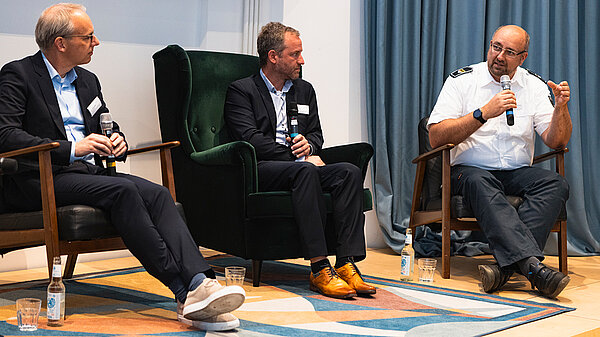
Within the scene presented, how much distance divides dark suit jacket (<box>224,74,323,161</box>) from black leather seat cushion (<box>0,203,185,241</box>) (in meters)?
0.95

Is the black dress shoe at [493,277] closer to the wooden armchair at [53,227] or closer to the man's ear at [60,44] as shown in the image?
the wooden armchair at [53,227]

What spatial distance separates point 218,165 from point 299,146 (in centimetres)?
37

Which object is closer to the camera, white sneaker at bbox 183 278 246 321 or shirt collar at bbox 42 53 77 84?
white sneaker at bbox 183 278 246 321

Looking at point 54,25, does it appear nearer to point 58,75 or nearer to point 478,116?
point 58,75

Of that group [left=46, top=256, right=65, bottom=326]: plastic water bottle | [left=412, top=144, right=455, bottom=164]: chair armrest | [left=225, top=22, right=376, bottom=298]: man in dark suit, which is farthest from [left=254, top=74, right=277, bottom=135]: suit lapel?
[left=46, top=256, right=65, bottom=326]: plastic water bottle

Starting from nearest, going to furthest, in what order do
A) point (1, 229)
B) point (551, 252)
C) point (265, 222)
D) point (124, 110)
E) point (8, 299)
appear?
point (1, 229), point (8, 299), point (265, 222), point (124, 110), point (551, 252)

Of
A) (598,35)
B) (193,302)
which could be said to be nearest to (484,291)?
(193,302)

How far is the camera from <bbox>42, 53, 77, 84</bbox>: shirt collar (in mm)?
2853

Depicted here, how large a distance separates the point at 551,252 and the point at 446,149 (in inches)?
61.2

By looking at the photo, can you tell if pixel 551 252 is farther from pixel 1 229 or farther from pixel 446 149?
pixel 1 229

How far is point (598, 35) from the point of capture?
16.1 feet

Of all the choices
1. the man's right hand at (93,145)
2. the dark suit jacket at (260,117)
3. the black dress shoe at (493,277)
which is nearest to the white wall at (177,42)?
the dark suit jacket at (260,117)

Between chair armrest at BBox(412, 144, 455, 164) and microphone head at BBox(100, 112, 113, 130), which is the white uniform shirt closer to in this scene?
chair armrest at BBox(412, 144, 455, 164)

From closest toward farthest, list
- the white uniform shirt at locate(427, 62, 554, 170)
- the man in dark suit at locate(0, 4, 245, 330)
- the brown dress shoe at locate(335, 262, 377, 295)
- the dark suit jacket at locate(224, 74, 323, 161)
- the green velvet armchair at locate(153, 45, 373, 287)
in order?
the man in dark suit at locate(0, 4, 245, 330) → the brown dress shoe at locate(335, 262, 377, 295) → the green velvet armchair at locate(153, 45, 373, 287) → the dark suit jacket at locate(224, 74, 323, 161) → the white uniform shirt at locate(427, 62, 554, 170)
